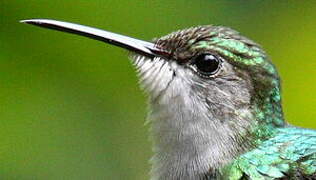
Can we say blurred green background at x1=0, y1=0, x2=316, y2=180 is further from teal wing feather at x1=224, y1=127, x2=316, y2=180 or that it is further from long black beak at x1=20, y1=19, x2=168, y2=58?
teal wing feather at x1=224, y1=127, x2=316, y2=180

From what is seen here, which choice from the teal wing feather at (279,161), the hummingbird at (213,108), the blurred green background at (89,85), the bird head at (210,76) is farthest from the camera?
the blurred green background at (89,85)

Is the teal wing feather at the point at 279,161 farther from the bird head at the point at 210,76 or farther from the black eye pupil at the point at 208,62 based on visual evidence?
the black eye pupil at the point at 208,62

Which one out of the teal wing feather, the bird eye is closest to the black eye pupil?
the bird eye

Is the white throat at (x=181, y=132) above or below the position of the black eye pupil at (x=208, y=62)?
below

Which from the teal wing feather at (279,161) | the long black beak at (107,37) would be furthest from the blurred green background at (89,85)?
the teal wing feather at (279,161)

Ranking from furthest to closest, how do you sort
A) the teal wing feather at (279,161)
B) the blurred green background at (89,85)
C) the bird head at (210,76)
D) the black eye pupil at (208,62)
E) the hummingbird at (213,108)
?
the blurred green background at (89,85) < the black eye pupil at (208,62) < the bird head at (210,76) < the hummingbird at (213,108) < the teal wing feather at (279,161)

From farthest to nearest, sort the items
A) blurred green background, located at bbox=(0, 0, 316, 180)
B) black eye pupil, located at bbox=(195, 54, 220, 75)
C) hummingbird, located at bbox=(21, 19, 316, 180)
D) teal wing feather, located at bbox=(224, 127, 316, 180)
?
1. blurred green background, located at bbox=(0, 0, 316, 180)
2. black eye pupil, located at bbox=(195, 54, 220, 75)
3. hummingbird, located at bbox=(21, 19, 316, 180)
4. teal wing feather, located at bbox=(224, 127, 316, 180)

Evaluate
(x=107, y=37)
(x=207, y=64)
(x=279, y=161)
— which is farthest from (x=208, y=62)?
(x=279, y=161)

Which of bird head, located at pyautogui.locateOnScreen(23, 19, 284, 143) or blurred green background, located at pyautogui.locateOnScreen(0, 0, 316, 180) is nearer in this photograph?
bird head, located at pyautogui.locateOnScreen(23, 19, 284, 143)
